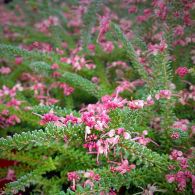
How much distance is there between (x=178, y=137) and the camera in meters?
1.29

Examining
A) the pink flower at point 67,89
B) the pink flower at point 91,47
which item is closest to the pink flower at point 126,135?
the pink flower at point 67,89

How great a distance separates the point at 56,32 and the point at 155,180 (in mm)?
1422

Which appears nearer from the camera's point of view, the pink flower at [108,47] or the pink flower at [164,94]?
the pink flower at [164,94]

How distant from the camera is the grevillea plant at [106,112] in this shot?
3.58ft

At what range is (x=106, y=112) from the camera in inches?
44.4

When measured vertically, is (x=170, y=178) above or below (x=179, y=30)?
below

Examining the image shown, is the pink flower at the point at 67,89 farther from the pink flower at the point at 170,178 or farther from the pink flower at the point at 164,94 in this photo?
the pink flower at the point at 170,178

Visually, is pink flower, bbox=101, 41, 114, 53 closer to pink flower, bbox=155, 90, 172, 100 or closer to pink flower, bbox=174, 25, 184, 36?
pink flower, bbox=174, 25, 184, 36

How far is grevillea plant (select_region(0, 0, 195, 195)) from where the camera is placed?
3.58ft

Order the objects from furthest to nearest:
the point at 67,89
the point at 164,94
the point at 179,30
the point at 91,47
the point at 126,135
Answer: the point at 91,47
the point at 67,89
the point at 179,30
the point at 164,94
the point at 126,135

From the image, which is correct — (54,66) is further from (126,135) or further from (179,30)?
(126,135)

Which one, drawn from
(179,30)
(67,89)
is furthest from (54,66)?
(179,30)

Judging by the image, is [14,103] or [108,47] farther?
[108,47]

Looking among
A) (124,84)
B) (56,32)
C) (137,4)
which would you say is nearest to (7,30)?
(56,32)
